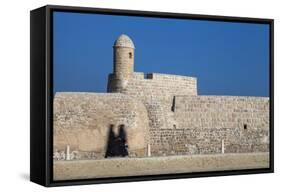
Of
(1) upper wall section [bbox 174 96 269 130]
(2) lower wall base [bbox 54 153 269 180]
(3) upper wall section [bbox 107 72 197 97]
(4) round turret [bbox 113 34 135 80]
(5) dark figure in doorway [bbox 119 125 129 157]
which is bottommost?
(2) lower wall base [bbox 54 153 269 180]

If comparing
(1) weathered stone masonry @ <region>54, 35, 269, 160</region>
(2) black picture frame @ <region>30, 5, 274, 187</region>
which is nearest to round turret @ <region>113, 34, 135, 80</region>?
(1) weathered stone masonry @ <region>54, 35, 269, 160</region>

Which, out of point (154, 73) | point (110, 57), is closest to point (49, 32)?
point (110, 57)

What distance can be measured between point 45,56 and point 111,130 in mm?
1634

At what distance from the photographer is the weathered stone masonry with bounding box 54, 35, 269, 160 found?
11.9m

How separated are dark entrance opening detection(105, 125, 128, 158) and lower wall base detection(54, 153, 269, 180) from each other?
0.10 m

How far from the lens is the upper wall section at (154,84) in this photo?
12531mm

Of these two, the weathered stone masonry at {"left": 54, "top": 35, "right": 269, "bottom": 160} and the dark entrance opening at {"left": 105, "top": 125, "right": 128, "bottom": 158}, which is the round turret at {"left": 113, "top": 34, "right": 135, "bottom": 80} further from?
the dark entrance opening at {"left": 105, "top": 125, "right": 128, "bottom": 158}

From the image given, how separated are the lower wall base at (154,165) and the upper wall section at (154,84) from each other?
42.6 inches

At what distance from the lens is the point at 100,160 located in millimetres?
12086

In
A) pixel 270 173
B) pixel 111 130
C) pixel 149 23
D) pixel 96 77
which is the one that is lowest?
pixel 270 173

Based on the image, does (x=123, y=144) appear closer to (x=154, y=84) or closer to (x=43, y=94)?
(x=154, y=84)

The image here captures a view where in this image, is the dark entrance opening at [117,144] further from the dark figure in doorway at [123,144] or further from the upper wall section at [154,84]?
the upper wall section at [154,84]

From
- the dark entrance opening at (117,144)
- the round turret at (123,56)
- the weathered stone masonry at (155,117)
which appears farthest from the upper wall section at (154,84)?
the dark entrance opening at (117,144)

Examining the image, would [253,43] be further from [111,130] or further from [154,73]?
[111,130]
